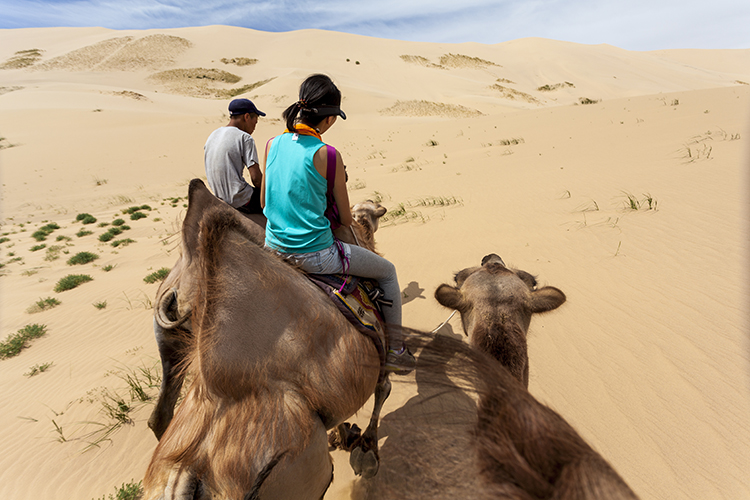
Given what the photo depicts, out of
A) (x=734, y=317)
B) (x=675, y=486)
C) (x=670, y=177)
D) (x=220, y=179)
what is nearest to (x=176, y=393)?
(x=220, y=179)

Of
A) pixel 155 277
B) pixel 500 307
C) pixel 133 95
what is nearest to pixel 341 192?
pixel 500 307

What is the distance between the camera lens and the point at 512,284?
2570mm

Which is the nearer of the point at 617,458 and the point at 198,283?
the point at 198,283

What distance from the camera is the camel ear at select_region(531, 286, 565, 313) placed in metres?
2.46

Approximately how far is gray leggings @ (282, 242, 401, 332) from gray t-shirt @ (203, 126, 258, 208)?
114 centimetres

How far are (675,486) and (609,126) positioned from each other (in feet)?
50.7

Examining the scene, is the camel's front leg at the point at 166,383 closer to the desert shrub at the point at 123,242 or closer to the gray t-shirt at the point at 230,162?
the gray t-shirt at the point at 230,162

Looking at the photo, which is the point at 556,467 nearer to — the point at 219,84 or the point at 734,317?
the point at 734,317

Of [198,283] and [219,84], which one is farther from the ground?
[219,84]

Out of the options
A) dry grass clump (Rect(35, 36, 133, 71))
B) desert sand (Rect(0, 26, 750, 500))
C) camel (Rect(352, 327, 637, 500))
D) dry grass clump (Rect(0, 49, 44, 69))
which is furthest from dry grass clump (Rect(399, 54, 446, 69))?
camel (Rect(352, 327, 637, 500))

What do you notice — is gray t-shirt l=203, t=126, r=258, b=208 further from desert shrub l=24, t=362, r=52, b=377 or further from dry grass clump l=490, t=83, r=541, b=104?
dry grass clump l=490, t=83, r=541, b=104

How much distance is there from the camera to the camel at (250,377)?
64.5 inches

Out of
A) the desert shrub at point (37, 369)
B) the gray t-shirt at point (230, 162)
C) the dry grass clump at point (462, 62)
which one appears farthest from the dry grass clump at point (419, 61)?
the desert shrub at point (37, 369)

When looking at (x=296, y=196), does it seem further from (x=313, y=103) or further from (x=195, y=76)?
(x=195, y=76)
